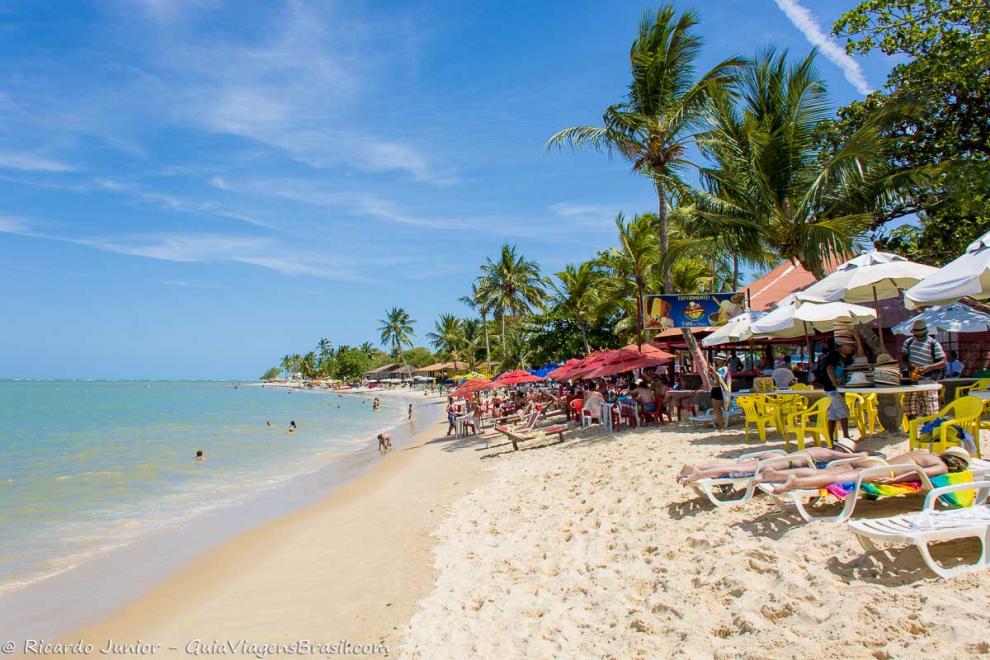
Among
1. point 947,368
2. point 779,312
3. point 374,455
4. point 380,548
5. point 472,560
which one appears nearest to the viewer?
point 472,560

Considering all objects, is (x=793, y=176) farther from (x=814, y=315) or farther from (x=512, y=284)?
(x=512, y=284)

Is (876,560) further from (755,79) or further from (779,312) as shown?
(755,79)

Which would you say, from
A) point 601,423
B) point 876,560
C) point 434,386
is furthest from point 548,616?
point 434,386

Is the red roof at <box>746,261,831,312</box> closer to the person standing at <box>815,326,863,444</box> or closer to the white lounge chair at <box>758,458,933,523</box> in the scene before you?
the person standing at <box>815,326,863,444</box>

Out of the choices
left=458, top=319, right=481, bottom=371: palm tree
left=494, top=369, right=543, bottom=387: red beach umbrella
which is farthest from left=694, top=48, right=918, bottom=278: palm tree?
left=458, top=319, right=481, bottom=371: palm tree

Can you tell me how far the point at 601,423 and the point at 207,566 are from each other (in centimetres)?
882

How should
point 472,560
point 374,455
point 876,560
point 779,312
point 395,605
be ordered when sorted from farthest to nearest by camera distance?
point 374,455 < point 779,312 < point 472,560 < point 395,605 < point 876,560

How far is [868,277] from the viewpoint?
7578 mm

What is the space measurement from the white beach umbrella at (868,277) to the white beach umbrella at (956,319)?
11.4 feet

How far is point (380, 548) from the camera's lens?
7.11 meters

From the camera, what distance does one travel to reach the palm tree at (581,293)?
83.6 ft

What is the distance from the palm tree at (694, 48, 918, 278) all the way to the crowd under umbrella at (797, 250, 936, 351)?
232cm

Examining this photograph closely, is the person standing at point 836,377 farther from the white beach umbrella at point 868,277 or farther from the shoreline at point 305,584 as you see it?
the shoreline at point 305,584

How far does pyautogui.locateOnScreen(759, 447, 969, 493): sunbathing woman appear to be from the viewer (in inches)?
165
